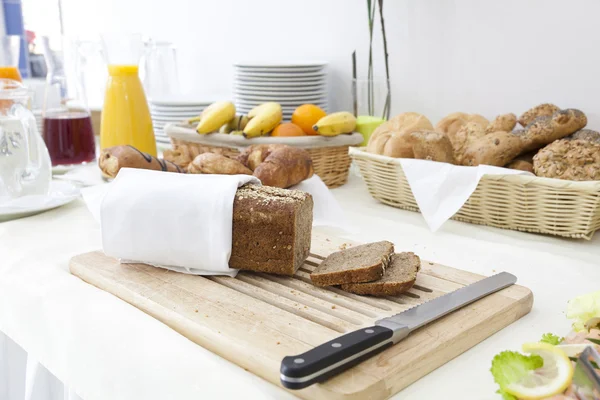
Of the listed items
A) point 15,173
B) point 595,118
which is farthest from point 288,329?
point 595,118

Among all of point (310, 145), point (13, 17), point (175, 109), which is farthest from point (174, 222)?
point (13, 17)

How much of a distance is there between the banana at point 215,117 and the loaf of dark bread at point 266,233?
646 mm

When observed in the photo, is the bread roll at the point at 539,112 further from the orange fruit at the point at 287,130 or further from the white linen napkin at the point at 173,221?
the white linen napkin at the point at 173,221

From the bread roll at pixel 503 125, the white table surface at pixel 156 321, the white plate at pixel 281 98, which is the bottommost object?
the white table surface at pixel 156 321

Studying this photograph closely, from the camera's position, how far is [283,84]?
1693 millimetres

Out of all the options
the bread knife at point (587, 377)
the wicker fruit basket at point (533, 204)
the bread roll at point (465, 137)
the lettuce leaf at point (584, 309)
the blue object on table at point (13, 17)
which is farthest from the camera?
the blue object on table at point (13, 17)

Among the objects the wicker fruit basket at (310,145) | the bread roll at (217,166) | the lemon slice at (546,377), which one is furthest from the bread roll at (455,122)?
the lemon slice at (546,377)

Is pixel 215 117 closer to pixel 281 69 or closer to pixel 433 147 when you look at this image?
pixel 281 69

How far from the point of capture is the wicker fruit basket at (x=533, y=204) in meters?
1.00

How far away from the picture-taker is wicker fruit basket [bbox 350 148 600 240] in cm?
100

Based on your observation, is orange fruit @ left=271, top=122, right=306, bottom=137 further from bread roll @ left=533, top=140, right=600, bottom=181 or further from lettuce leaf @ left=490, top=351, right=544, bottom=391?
lettuce leaf @ left=490, top=351, right=544, bottom=391

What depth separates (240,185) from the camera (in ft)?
2.93

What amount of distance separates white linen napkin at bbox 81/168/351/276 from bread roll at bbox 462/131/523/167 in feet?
1.63

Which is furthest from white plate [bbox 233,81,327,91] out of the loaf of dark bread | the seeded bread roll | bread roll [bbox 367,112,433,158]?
the loaf of dark bread
